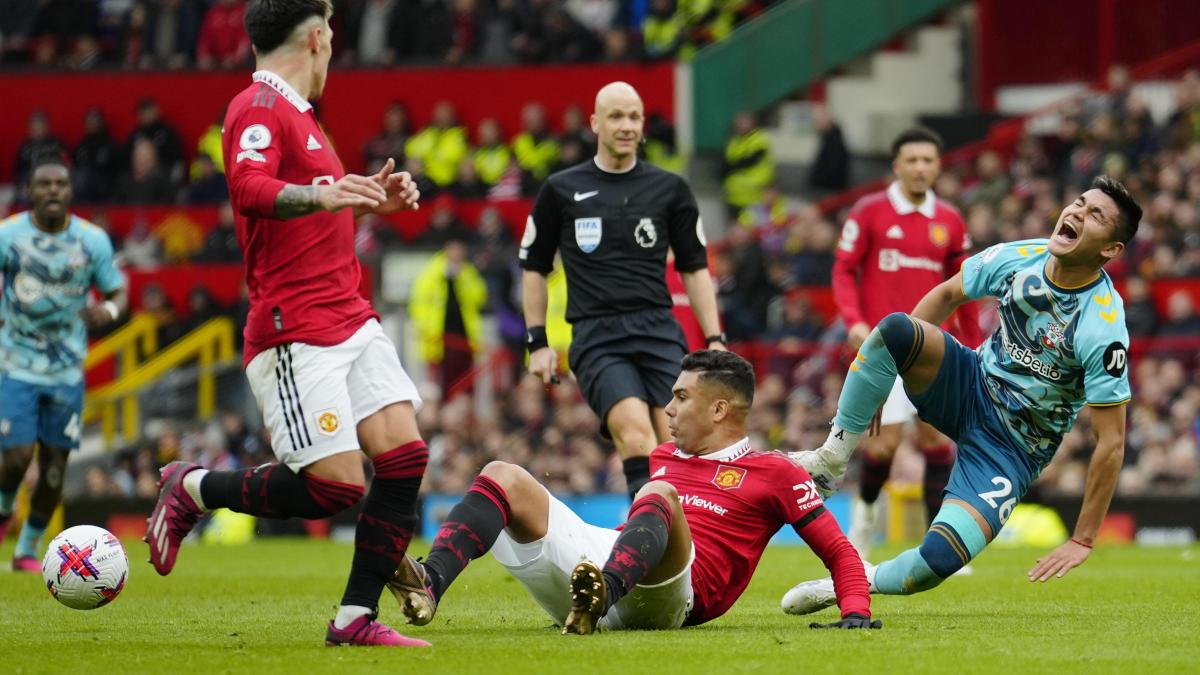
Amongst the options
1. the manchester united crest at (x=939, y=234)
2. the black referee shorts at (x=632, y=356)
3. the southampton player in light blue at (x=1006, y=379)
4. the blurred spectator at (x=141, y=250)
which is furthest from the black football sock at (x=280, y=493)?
the blurred spectator at (x=141, y=250)

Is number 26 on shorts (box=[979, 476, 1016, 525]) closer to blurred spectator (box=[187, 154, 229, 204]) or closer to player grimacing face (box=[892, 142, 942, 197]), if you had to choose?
player grimacing face (box=[892, 142, 942, 197])

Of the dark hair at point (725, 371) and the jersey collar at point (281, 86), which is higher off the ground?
the jersey collar at point (281, 86)

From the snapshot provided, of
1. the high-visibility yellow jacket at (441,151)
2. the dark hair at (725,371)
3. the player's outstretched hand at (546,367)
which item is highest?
the high-visibility yellow jacket at (441,151)

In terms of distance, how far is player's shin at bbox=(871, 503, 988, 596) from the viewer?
26.7ft

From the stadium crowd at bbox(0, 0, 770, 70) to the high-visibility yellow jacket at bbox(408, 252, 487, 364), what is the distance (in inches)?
→ 203

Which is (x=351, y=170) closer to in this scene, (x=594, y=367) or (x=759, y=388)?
(x=759, y=388)

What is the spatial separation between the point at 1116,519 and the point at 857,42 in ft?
38.3

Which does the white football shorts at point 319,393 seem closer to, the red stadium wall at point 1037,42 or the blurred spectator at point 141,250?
the blurred spectator at point 141,250

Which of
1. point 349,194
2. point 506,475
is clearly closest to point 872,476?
point 506,475

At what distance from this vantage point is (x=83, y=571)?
845cm

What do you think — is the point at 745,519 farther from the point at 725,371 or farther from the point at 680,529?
the point at 725,371

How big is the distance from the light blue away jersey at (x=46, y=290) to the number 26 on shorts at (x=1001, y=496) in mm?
6938

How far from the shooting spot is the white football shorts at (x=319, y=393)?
694 cm

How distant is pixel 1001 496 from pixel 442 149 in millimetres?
16757
